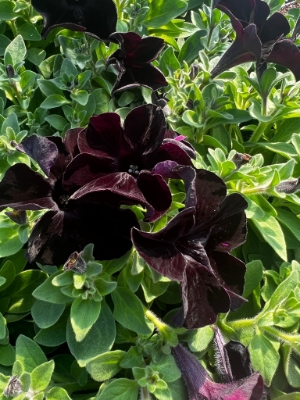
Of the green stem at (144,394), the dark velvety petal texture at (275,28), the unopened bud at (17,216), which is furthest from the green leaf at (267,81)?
the green stem at (144,394)

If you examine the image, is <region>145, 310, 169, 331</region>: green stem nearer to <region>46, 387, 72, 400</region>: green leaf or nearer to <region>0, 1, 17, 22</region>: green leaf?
<region>46, 387, 72, 400</region>: green leaf

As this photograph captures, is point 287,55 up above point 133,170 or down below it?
above

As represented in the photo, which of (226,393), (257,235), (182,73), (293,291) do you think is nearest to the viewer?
(226,393)

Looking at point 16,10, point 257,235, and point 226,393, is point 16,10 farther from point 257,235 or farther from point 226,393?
point 226,393

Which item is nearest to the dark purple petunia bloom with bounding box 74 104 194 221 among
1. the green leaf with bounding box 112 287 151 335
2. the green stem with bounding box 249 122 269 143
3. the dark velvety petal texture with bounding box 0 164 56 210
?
the dark velvety petal texture with bounding box 0 164 56 210

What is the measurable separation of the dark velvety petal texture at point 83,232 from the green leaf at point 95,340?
0.19 metres

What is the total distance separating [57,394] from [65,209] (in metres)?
0.43

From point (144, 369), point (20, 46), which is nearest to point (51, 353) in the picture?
point (144, 369)

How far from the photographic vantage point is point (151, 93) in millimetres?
1388

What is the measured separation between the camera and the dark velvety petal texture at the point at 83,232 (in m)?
0.96

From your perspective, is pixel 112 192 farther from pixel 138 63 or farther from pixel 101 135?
pixel 138 63

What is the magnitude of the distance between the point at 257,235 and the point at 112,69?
0.73 meters

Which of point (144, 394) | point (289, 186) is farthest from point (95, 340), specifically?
point (289, 186)

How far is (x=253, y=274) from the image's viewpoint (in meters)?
1.22
